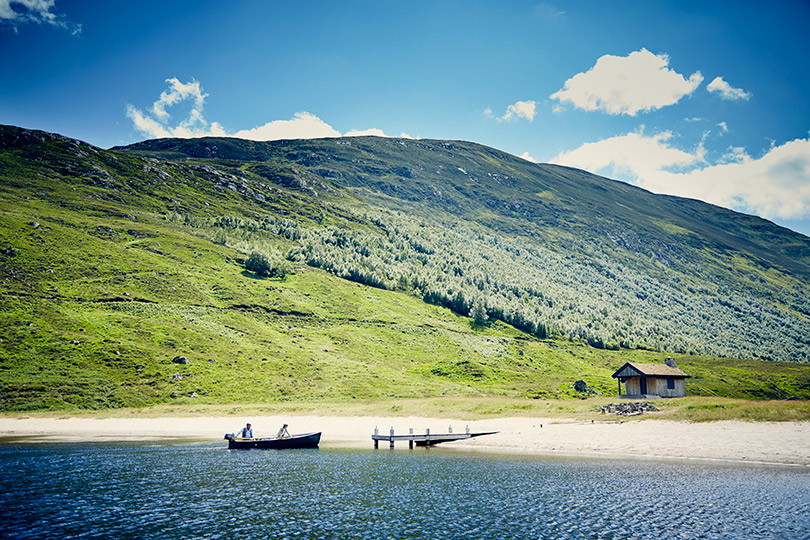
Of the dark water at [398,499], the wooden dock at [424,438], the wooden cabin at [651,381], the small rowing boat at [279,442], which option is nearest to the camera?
the dark water at [398,499]

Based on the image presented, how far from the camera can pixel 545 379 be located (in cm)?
12644

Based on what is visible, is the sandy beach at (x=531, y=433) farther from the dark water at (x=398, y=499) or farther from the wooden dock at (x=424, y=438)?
the dark water at (x=398, y=499)

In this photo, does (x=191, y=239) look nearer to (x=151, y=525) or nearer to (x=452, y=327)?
(x=452, y=327)

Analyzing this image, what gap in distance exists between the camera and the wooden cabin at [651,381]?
86.3 meters

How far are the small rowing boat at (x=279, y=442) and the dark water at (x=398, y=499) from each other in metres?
8.78

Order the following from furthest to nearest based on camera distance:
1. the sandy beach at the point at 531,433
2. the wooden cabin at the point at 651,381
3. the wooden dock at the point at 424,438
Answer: the wooden cabin at the point at 651,381
the wooden dock at the point at 424,438
the sandy beach at the point at 531,433

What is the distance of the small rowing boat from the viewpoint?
5384cm

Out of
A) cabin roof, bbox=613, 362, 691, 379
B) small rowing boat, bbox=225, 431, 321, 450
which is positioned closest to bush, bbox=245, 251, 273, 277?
small rowing boat, bbox=225, 431, 321, 450

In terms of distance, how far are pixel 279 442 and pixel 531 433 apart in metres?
29.3

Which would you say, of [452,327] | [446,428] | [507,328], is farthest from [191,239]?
[446,428]

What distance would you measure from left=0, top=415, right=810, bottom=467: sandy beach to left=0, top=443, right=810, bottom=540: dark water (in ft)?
15.9

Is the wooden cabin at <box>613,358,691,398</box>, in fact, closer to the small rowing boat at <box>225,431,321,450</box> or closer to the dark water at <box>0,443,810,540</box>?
the dark water at <box>0,443,810,540</box>

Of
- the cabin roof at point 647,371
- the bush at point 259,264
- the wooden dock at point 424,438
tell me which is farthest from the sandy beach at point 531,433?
the bush at point 259,264

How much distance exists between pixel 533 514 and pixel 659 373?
71.5 metres
